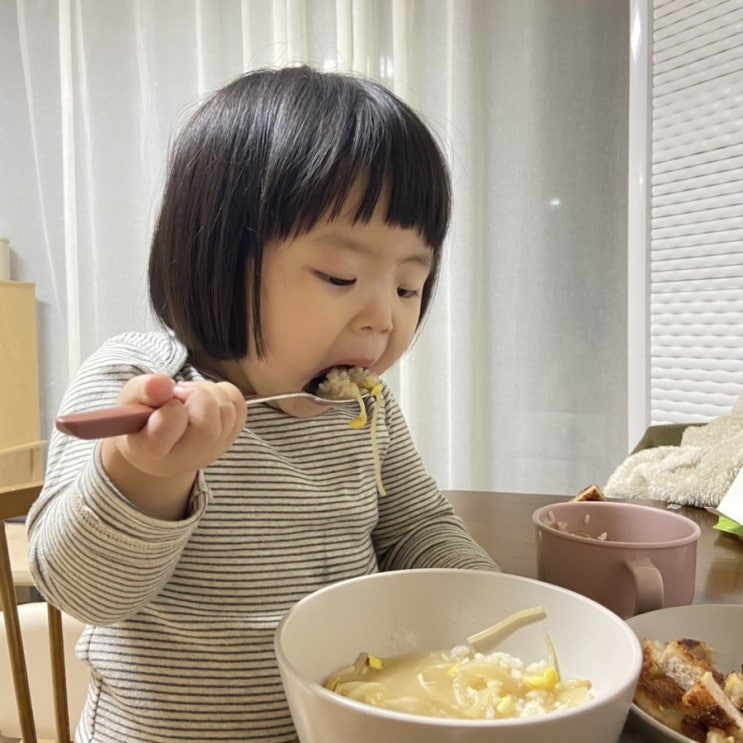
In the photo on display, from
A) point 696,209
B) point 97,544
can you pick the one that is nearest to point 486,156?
point 696,209

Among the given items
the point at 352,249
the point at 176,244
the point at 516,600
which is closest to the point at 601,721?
the point at 516,600

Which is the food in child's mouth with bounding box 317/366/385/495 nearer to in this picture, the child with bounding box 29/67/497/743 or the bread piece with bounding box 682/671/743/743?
the child with bounding box 29/67/497/743

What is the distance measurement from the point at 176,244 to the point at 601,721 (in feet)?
1.65

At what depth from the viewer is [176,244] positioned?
0.62 m

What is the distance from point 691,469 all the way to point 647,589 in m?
0.61

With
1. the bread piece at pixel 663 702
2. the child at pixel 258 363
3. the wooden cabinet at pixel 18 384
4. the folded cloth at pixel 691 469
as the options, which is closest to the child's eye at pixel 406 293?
the child at pixel 258 363

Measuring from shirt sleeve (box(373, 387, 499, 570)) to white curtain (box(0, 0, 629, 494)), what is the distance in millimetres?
1180

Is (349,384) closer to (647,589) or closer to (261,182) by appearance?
(261,182)

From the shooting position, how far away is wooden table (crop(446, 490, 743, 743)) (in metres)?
0.63

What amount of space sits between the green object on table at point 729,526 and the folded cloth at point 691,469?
0.12 meters

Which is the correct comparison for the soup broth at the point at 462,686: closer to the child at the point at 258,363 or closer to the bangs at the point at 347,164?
the child at the point at 258,363

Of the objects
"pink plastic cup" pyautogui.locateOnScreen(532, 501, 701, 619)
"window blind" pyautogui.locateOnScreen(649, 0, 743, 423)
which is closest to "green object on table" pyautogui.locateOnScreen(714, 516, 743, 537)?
"pink plastic cup" pyautogui.locateOnScreen(532, 501, 701, 619)

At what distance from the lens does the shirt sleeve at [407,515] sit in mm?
681

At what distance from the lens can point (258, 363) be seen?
606 mm
